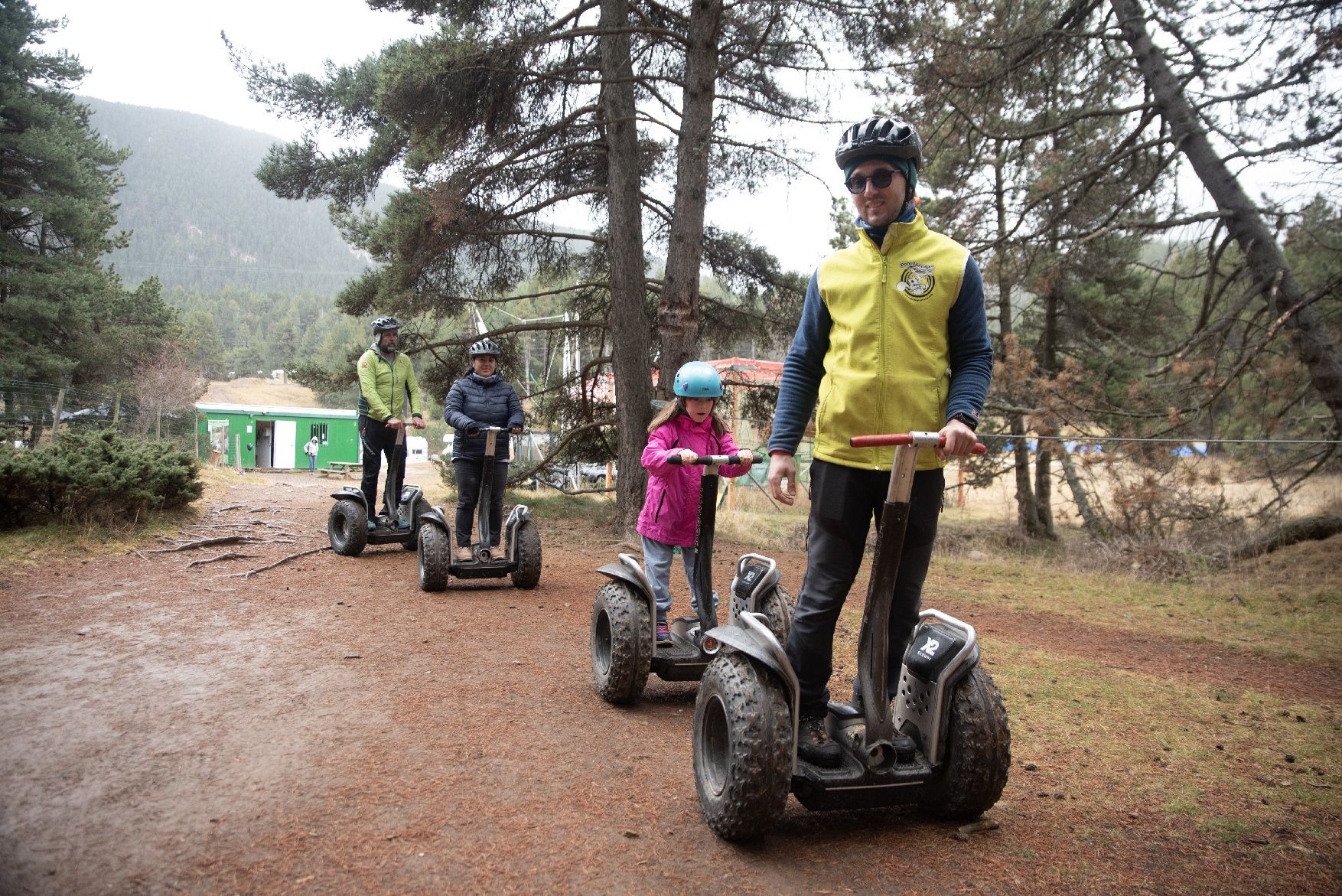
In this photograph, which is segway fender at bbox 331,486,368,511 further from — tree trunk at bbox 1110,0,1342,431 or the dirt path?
tree trunk at bbox 1110,0,1342,431

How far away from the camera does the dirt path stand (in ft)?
8.38

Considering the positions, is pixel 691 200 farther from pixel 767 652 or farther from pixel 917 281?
pixel 767 652

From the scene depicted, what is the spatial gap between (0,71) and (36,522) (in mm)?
15270

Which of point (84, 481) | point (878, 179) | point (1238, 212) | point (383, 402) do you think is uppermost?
point (1238, 212)

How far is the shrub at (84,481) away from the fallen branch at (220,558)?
1419 mm

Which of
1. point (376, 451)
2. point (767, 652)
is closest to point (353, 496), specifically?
point (376, 451)

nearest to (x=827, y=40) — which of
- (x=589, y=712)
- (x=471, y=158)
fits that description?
(x=471, y=158)

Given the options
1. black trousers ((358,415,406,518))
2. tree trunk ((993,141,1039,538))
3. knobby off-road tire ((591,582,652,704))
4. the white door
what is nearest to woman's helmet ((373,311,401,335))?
black trousers ((358,415,406,518))

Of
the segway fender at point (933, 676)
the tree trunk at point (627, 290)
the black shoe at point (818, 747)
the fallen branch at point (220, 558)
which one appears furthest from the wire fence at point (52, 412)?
the segway fender at point (933, 676)

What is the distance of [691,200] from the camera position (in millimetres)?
9859

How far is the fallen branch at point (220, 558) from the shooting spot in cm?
781

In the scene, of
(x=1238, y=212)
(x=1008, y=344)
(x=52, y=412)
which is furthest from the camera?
(x=52, y=412)

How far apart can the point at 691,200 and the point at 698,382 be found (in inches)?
236

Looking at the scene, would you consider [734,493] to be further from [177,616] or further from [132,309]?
[132,309]
